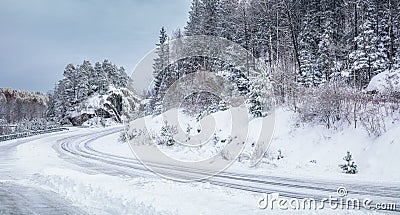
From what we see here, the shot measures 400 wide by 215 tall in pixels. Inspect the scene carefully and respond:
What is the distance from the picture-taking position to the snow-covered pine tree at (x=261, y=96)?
75.4 ft

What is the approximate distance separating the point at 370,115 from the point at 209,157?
27.3 ft

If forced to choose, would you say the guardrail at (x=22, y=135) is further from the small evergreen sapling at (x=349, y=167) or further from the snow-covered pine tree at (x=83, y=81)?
the small evergreen sapling at (x=349, y=167)

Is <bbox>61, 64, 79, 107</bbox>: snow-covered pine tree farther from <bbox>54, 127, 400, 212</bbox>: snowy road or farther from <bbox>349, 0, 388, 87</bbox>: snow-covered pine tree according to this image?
<bbox>54, 127, 400, 212</bbox>: snowy road

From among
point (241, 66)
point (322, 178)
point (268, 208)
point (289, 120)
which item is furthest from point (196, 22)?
point (268, 208)

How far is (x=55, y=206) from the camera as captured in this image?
27.9 feet

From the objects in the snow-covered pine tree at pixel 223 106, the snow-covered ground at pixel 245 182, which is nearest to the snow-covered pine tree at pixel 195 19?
the snow-covered pine tree at pixel 223 106

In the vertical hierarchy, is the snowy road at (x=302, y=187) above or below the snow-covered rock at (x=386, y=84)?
below

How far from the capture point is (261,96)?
23141mm

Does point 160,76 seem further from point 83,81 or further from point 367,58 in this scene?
point 83,81

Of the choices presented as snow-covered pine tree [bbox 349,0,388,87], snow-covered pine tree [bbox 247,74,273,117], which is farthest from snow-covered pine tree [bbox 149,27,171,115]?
snow-covered pine tree [bbox 349,0,388,87]

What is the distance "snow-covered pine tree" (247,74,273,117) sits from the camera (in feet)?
75.4

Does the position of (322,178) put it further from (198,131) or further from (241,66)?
(241,66)

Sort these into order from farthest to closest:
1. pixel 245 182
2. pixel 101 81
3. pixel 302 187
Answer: pixel 101 81 → pixel 245 182 → pixel 302 187

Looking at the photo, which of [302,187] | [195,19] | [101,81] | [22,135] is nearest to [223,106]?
[302,187]
